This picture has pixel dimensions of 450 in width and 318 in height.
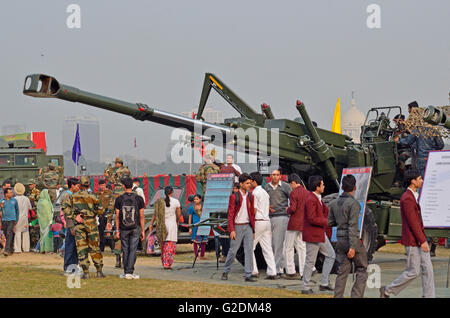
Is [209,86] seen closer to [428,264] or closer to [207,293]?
[207,293]

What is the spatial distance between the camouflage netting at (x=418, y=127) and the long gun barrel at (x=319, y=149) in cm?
180

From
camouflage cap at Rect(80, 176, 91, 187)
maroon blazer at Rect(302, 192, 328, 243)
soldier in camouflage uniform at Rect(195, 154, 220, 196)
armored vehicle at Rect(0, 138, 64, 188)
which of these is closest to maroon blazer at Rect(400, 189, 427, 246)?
maroon blazer at Rect(302, 192, 328, 243)

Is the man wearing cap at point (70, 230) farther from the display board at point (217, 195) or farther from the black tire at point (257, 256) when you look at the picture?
the black tire at point (257, 256)

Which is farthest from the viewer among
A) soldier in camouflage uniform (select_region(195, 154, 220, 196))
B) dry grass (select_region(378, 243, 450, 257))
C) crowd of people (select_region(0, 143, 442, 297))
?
dry grass (select_region(378, 243, 450, 257))

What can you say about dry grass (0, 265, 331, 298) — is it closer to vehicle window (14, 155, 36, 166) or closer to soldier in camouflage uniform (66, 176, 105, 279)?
soldier in camouflage uniform (66, 176, 105, 279)

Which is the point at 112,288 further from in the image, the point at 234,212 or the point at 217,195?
the point at 217,195

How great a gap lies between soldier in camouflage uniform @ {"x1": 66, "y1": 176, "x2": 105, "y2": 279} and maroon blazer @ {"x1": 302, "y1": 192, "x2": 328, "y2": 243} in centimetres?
419

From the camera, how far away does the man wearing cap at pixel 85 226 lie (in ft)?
45.6

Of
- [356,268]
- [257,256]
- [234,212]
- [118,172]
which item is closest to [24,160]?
[118,172]

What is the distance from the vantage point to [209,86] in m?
15.8

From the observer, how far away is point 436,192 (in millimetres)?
12242

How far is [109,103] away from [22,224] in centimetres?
1030

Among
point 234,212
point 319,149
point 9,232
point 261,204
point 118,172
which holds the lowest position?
point 9,232

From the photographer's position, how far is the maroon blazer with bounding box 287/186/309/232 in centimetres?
1362
